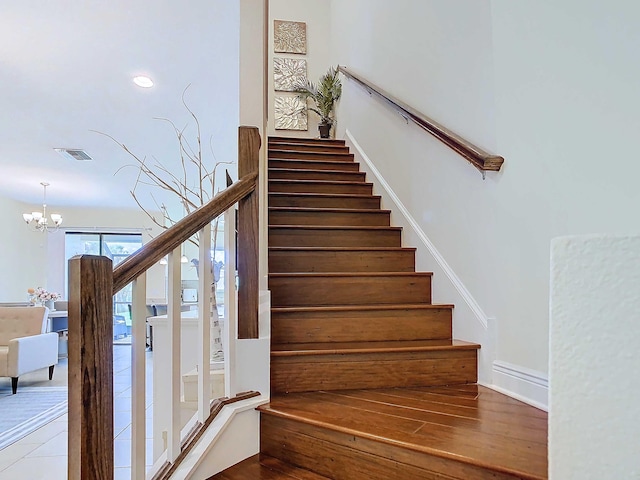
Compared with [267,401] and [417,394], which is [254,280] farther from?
[417,394]

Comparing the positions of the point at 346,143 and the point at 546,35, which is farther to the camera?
the point at 346,143

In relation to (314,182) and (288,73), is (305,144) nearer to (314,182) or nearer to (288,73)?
(314,182)

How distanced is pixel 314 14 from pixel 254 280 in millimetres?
6097

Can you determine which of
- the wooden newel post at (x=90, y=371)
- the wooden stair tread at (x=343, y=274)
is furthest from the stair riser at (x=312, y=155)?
the wooden newel post at (x=90, y=371)

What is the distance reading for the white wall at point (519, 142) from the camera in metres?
1.25

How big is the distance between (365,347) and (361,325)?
0.63 ft

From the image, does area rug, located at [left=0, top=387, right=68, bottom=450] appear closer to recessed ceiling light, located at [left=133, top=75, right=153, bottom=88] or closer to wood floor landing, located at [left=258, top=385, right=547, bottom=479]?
wood floor landing, located at [left=258, top=385, right=547, bottom=479]

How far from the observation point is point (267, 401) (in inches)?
65.3

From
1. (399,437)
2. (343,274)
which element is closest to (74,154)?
(343,274)

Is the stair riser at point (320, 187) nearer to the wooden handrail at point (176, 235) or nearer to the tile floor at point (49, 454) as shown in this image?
the wooden handrail at point (176, 235)

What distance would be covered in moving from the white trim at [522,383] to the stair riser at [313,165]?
2.75 metres

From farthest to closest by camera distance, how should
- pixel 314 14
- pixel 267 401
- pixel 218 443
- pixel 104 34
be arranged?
pixel 314 14 < pixel 104 34 < pixel 267 401 < pixel 218 443

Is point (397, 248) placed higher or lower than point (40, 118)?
lower

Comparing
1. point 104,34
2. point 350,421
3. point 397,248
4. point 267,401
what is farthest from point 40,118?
point 350,421
